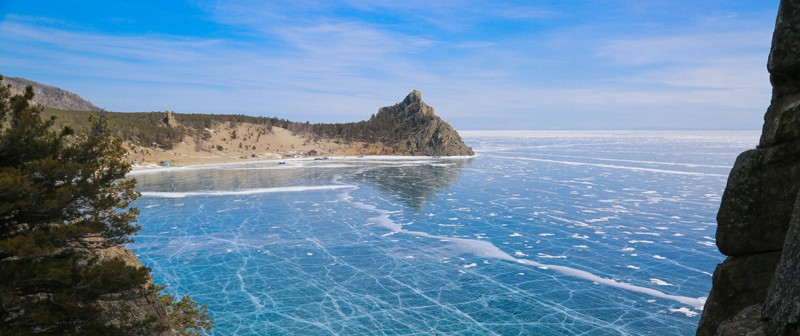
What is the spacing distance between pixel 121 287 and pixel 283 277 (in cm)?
1486

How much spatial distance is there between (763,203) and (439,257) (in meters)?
19.8

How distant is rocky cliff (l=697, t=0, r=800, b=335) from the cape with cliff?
91.5 metres

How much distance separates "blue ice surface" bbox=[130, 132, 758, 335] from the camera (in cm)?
1914

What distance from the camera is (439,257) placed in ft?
90.2

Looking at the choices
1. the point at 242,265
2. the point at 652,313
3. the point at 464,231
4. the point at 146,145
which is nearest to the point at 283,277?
the point at 242,265

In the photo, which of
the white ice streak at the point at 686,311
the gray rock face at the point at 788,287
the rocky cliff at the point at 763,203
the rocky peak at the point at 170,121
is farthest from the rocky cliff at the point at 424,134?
the gray rock face at the point at 788,287

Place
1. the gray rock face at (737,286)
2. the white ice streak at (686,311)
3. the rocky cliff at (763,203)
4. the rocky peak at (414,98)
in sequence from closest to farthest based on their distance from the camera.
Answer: the rocky cliff at (763,203) → the gray rock face at (737,286) → the white ice streak at (686,311) → the rocky peak at (414,98)

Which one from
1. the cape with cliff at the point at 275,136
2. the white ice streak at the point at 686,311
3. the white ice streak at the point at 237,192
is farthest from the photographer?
the cape with cliff at the point at 275,136

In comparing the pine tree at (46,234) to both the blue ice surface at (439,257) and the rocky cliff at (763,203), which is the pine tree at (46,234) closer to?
the blue ice surface at (439,257)

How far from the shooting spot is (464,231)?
111ft

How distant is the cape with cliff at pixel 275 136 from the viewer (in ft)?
324

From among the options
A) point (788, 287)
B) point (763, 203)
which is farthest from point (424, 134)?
point (788, 287)

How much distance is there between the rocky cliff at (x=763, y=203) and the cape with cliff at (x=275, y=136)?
9146 cm

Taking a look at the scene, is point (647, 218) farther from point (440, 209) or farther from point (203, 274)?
point (203, 274)
